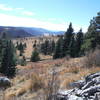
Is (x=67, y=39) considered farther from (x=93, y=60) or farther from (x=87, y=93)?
(x=87, y=93)

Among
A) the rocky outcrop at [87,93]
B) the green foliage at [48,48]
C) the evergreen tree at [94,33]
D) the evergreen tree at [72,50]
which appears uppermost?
the evergreen tree at [94,33]

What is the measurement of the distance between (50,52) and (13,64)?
37.6 metres

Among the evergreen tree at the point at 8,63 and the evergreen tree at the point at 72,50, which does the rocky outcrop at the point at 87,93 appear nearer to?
the evergreen tree at the point at 8,63

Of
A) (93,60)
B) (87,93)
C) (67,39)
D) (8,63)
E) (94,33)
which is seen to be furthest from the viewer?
(67,39)

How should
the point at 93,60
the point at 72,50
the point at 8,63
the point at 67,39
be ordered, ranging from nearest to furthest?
1. the point at 93,60
2. the point at 8,63
3. the point at 72,50
4. the point at 67,39

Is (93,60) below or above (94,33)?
below

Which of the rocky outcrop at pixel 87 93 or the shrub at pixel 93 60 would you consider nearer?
the rocky outcrop at pixel 87 93

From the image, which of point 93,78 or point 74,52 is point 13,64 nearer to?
point 74,52

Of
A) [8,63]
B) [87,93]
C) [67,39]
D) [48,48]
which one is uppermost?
[67,39]

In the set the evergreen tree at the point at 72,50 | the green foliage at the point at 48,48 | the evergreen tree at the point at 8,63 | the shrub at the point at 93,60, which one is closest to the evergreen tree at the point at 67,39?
the evergreen tree at the point at 72,50

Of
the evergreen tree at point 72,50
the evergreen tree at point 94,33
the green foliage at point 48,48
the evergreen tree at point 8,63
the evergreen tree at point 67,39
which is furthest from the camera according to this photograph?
the green foliage at point 48,48

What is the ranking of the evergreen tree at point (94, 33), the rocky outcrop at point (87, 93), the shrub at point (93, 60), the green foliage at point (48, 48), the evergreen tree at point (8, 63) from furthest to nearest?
the green foliage at point (48, 48)
the evergreen tree at point (8, 63)
the evergreen tree at point (94, 33)
the shrub at point (93, 60)
the rocky outcrop at point (87, 93)

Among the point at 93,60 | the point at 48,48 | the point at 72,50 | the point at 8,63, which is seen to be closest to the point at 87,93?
the point at 93,60

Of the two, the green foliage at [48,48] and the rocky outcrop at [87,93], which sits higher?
the rocky outcrop at [87,93]
